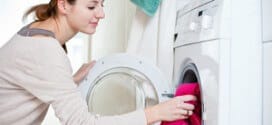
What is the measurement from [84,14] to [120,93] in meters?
0.51

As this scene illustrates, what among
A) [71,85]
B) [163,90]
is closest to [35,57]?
[71,85]

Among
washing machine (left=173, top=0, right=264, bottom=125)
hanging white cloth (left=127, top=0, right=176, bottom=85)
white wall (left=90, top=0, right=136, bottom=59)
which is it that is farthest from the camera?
white wall (left=90, top=0, right=136, bottom=59)

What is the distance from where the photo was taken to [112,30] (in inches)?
77.9

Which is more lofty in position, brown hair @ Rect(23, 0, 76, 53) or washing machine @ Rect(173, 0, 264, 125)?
brown hair @ Rect(23, 0, 76, 53)

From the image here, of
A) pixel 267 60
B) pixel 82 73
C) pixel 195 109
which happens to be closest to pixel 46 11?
pixel 82 73

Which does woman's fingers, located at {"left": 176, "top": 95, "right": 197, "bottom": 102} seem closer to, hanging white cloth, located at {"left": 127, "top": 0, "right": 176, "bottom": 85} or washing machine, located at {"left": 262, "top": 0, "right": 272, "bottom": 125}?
washing machine, located at {"left": 262, "top": 0, "right": 272, "bottom": 125}

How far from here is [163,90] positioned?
1246 mm

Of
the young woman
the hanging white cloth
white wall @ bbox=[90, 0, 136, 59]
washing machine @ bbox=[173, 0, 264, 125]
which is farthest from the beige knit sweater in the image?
white wall @ bbox=[90, 0, 136, 59]

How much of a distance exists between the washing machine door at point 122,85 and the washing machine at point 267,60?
38cm

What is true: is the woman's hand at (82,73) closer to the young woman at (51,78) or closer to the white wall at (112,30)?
the young woman at (51,78)

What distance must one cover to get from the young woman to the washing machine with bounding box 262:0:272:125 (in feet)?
0.72

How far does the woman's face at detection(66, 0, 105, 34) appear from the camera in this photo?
1094 mm

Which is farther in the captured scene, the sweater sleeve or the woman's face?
the woman's face

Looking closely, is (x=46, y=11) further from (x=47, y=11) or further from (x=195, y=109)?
(x=195, y=109)
